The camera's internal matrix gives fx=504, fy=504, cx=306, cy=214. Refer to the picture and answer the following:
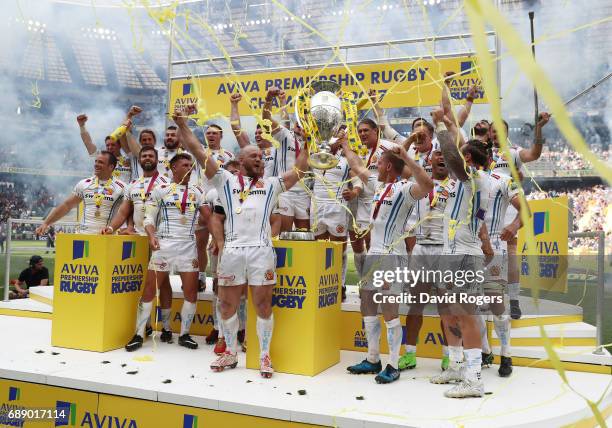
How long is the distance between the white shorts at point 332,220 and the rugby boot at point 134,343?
6.91ft

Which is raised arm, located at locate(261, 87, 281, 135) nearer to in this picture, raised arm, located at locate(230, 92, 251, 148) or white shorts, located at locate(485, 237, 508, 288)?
raised arm, located at locate(230, 92, 251, 148)

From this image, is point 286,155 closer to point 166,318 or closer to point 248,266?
point 248,266

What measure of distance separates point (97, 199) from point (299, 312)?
2.64 metres

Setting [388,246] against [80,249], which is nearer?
[388,246]

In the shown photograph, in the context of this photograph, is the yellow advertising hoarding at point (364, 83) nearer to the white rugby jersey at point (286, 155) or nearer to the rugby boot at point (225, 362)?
the white rugby jersey at point (286, 155)

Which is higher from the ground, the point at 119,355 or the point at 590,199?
the point at 590,199

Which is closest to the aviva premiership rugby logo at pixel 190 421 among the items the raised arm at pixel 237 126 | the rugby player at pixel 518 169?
the raised arm at pixel 237 126

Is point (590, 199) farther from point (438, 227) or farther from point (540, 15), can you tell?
point (438, 227)

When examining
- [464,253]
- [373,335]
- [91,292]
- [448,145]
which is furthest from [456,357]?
[91,292]

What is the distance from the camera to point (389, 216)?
412 cm

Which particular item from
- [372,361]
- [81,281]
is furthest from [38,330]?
[372,361]

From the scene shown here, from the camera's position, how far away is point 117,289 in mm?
4969

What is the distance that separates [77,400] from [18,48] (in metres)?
22.8

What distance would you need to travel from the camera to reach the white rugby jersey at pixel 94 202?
17.7 feet
